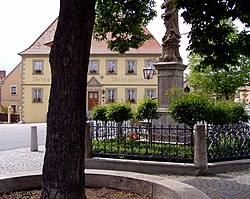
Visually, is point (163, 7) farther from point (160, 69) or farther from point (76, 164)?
point (76, 164)

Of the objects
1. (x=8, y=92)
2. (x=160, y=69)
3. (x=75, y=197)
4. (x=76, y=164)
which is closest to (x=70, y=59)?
(x=76, y=164)

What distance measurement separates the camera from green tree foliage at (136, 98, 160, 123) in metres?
13.2

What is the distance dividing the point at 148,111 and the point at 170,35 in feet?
8.96

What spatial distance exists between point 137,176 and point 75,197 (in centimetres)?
169

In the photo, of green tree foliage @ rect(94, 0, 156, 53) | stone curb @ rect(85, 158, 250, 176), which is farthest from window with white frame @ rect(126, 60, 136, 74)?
stone curb @ rect(85, 158, 250, 176)

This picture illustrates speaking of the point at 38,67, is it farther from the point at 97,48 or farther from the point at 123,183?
the point at 123,183

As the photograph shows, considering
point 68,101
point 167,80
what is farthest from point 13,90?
point 68,101

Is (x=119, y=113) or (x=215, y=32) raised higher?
(x=215, y=32)

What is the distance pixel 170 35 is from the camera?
13.5 meters

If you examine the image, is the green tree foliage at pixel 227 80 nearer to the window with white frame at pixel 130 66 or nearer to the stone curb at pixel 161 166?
the window with white frame at pixel 130 66

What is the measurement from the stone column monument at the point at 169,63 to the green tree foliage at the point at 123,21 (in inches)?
38.4

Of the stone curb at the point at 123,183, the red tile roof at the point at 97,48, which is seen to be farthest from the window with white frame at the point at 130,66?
the stone curb at the point at 123,183

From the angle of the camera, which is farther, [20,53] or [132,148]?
[20,53]

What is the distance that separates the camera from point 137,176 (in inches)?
230
